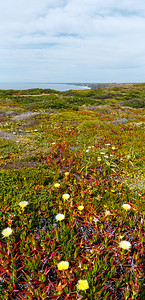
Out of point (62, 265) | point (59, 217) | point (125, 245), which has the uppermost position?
point (59, 217)

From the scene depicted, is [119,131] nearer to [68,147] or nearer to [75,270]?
[68,147]

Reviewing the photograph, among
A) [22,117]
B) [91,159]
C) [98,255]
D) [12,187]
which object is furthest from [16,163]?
[22,117]

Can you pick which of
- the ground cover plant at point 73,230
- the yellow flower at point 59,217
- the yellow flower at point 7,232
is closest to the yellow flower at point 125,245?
the ground cover plant at point 73,230

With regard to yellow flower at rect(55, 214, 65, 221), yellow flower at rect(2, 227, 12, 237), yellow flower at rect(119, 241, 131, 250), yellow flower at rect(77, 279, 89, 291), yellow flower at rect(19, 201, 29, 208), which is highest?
yellow flower at rect(19, 201, 29, 208)

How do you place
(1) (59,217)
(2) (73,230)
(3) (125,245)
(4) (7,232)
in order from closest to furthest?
(3) (125,245) < (4) (7,232) < (2) (73,230) < (1) (59,217)

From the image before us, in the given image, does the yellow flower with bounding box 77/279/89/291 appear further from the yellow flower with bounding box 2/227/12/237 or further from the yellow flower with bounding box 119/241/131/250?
the yellow flower with bounding box 2/227/12/237

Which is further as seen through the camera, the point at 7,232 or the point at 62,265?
the point at 7,232

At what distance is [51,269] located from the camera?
8.05ft

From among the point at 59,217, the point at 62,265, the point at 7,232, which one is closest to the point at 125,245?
the point at 62,265

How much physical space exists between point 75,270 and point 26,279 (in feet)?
2.15

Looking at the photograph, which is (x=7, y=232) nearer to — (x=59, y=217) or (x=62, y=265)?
(x=59, y=217)

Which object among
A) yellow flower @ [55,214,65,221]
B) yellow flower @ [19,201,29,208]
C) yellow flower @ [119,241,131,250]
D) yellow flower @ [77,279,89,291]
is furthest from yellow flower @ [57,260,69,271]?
yellow flower @ [19,201,29,208]

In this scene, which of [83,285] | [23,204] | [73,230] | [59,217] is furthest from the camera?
[23,204]

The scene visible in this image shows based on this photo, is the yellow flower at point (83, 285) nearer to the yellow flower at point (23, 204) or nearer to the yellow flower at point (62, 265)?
the yellow flower at point (62, 265)
